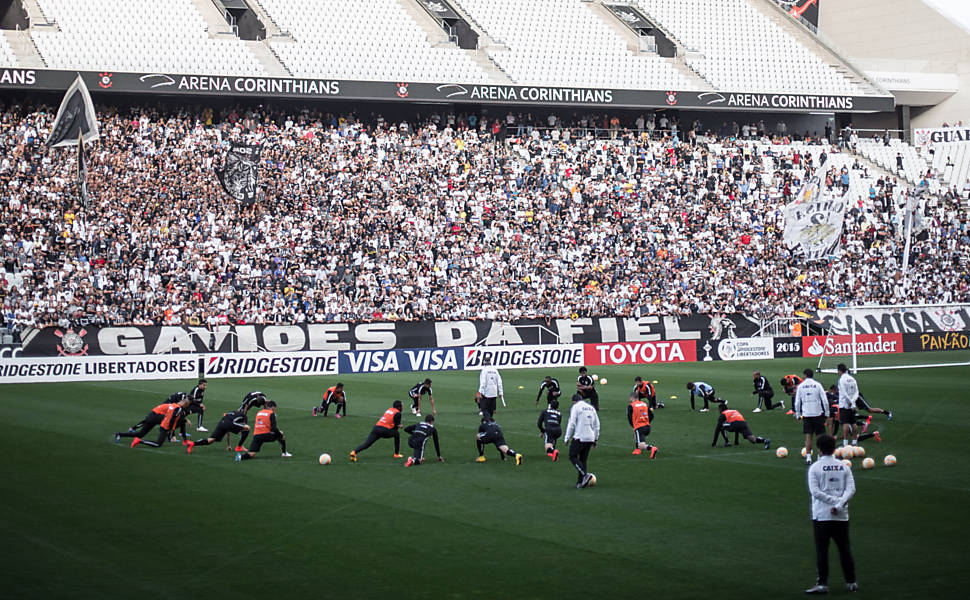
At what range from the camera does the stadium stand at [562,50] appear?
6294 centimetres

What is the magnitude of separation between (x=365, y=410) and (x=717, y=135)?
40.9 m

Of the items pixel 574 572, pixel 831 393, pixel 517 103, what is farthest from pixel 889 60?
pixel 574 572

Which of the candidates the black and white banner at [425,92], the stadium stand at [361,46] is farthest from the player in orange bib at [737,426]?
the stadium stand at [361,46]

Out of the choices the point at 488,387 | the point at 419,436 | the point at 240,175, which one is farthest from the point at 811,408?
the point at 240,175

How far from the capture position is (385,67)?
5944cm

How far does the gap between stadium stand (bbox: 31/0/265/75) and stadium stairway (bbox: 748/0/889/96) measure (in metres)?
36.9

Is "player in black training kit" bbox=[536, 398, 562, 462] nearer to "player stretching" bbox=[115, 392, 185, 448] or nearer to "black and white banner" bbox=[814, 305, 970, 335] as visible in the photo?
"player stretching" bbox=[115, 392, 185, 448]

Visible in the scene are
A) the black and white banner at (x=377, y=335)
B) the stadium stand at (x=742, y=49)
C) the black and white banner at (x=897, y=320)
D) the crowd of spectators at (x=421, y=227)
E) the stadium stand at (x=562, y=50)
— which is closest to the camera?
the black and white banner at (x=377, y=335)

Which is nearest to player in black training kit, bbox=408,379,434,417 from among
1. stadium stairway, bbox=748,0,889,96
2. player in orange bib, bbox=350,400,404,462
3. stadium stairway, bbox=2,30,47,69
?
player in orange bib, bbox=350,400,404,462

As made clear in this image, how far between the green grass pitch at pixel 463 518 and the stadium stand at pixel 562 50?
3831 centimetres

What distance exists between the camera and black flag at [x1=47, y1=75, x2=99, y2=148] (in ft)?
143

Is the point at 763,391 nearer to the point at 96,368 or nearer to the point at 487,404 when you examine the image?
the point at 487,404

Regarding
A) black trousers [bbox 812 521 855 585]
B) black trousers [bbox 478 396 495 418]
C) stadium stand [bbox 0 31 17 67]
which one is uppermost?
stadium stand [bbox 0 31 17 67]

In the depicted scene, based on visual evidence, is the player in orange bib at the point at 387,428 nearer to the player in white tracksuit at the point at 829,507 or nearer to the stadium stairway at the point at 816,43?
the player in white tracksuit at the point at 829,507
